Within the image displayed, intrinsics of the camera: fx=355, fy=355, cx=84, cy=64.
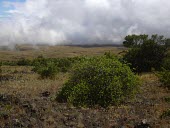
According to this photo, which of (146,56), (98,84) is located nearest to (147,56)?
(146,56)

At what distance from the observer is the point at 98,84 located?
15312 millimetres

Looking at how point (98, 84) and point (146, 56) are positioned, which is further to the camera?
point (146, 56)

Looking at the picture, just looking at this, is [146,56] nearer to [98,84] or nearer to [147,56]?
[147,56]

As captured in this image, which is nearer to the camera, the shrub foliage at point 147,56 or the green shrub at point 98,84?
the green shrub at point 98,84

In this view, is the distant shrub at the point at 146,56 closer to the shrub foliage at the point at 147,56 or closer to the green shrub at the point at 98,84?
the shrub foliage at the point at 147,56

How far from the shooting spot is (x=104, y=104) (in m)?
14.9

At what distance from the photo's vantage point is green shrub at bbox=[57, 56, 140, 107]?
49.1 feet

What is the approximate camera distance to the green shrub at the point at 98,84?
49.1 ft

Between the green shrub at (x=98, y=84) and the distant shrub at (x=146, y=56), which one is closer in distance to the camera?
the green shrub at (x=98, y=84)

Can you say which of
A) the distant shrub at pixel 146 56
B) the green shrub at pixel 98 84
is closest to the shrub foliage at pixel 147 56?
the distant shrub at pixel 146 56

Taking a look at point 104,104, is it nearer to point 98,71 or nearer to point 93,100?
point 93,100

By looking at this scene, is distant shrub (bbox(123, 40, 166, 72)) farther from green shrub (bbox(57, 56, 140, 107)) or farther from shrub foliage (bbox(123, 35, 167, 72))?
green shrub (bbox(57, 56, 140, 107))

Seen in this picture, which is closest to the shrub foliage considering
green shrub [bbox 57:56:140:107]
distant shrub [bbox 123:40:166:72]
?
distant shrub [bbox 123:40:166:72]

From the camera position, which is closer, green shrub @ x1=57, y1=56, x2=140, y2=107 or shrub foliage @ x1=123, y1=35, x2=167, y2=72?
green shrub @ x1=57, y1=56, x2=140, y2=107
